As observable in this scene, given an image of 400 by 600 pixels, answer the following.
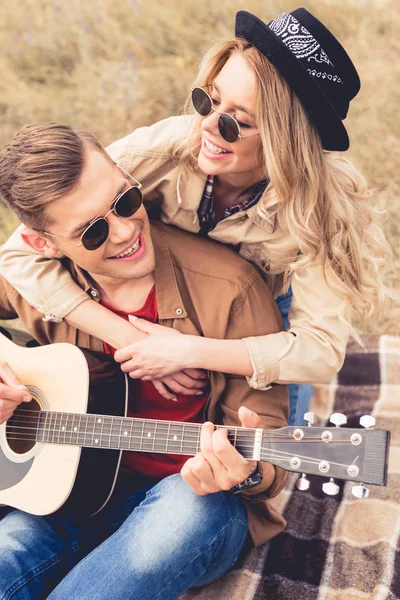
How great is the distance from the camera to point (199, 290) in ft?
8.38

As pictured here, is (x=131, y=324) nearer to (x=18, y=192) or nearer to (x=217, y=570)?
(x=18, y=192)

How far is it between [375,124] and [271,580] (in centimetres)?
311

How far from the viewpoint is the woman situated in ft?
7.75

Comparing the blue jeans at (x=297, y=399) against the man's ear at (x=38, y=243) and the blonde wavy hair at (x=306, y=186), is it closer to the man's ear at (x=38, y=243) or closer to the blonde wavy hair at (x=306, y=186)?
the blonde wavy hair at (x=306, y=186)

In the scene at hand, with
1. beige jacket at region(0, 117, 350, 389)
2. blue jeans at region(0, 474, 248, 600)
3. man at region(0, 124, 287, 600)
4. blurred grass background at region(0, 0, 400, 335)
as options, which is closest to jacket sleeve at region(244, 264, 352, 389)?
beige jacket at region(0, 117, 350, 389)

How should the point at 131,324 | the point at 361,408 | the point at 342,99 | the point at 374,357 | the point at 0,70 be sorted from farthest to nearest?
the point at 0,70 → the point at 374,357 → the point at 361,408 → the point at 131,324 → the point at 342,99

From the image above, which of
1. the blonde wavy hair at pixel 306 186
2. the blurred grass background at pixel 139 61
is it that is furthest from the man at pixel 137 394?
the blurred grass background at pixel 139 61

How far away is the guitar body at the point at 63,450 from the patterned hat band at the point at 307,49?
4.14ft

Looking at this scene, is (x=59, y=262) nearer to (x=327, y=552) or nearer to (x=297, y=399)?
(x=297, y=399)

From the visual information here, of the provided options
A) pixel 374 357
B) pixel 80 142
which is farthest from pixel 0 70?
pixel 374 357

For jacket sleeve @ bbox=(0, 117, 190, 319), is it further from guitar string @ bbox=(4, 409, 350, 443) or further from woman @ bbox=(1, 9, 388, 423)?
guitar string @ bbox=(4, 409, 350, 443)

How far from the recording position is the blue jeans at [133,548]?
218cm

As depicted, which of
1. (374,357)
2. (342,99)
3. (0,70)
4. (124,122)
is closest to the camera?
(342,99)

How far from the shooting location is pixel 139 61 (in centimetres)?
523
